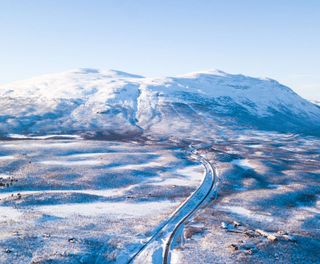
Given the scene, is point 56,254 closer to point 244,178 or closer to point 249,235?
point 249,235

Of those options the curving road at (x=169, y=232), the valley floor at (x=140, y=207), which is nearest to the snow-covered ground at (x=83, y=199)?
the valley floor at (x=140, y=207)

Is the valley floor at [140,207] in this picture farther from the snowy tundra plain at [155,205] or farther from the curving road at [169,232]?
the curving road at [169,232]

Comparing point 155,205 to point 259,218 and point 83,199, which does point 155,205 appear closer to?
point 83,199

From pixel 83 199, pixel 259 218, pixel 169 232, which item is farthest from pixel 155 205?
pixel 259 218

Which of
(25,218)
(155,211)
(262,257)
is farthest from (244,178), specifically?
(25,218)

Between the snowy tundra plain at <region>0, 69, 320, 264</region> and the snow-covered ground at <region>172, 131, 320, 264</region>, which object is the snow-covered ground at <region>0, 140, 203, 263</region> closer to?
the snowy tundra plain at <region>0, 69, 320, 264</region>

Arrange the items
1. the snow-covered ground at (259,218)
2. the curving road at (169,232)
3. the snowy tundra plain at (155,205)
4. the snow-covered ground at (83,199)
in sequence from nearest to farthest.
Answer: the curving road at (169,232), the snow-covered ground at (83,199), the snowy tundra plain at (155,205), the snow-covered ground at (259,218)

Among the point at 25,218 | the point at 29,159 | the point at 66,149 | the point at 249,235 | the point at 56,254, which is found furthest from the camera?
the point at 66,149
